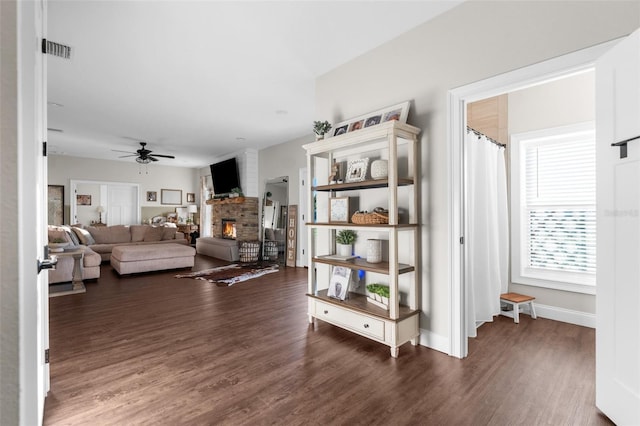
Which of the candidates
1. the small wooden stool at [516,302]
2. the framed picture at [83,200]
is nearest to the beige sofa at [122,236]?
the framed picture at [83,200]

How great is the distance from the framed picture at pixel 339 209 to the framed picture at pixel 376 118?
0.69 m

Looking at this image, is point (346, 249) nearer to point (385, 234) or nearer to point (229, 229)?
point (385, 234)

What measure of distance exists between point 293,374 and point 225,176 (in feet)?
22.9

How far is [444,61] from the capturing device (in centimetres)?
260

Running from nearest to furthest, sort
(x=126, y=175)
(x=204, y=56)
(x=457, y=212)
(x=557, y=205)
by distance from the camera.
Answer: (x=457, y=212) < (x=204, y=56) < (x=557, y=205) < (x=126, y=175)

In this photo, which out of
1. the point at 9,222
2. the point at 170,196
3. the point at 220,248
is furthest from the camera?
the point at 170,196

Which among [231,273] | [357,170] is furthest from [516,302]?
[231,273]

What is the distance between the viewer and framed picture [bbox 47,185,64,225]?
8.66 metres

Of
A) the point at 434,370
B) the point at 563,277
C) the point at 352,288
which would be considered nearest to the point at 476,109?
the point at 563,277

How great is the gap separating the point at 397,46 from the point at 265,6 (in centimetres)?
122

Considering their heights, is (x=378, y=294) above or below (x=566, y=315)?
above

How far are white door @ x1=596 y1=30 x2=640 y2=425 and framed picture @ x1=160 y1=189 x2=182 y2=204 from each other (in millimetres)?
10953

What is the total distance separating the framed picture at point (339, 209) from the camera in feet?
10.0

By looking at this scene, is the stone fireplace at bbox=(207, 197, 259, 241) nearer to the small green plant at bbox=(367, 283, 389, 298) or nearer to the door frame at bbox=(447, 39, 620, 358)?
the small green plant at bbox=(367, 283, 389, 298)
